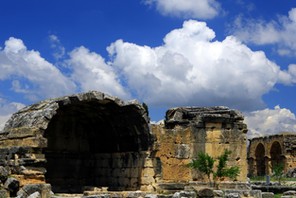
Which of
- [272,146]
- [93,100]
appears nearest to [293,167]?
[272,146]

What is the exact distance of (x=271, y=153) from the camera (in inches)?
1923

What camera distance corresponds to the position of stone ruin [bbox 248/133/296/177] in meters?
45.1

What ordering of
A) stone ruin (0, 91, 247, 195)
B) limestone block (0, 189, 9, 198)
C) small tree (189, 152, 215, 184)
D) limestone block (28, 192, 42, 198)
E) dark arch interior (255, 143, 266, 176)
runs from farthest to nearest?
dark arch interior (255, 143, 266, 176), small tree (189, 152, 215, 184), stone ruin (0, 91, 247, 195), limestone block (0, 189, 9, 198), limestone block (28, 192, 42, 198)

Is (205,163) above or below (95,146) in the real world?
below

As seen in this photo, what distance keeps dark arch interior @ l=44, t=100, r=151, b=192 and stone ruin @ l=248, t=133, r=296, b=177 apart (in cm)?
2331

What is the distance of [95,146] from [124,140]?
2428 mm

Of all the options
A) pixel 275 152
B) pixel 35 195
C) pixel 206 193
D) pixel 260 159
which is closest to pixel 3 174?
pixel 35 195

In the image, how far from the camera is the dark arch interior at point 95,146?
19312mm

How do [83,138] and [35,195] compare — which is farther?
[83,138]

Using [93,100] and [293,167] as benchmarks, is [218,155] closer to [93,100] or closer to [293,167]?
[93,100]

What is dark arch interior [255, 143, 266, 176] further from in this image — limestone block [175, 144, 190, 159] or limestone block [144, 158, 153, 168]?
limestone block [144, 158, 153, 168]

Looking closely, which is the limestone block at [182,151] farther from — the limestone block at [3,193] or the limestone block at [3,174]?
the limestone block at [3,193]

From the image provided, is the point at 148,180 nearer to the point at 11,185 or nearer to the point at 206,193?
the point at 206,193

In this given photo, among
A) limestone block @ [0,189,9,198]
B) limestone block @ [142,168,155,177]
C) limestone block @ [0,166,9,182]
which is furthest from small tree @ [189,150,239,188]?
limestone block @ [0,189,9,198]
